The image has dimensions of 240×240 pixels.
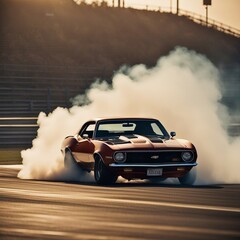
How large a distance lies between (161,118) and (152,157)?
288 inches

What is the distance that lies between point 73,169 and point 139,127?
67.6 inches

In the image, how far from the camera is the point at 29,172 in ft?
79.6

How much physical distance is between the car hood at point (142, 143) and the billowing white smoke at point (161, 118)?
1.07 meters

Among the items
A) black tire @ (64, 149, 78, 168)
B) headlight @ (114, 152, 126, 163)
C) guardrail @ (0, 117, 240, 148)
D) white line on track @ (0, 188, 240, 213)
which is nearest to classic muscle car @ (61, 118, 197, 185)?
headlight @ (114, 152, 126, 163)

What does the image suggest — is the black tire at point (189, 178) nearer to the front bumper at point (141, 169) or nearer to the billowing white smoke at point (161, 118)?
the front bumper at point (141, 169)

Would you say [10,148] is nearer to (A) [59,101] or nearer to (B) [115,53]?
(A) [59,101]

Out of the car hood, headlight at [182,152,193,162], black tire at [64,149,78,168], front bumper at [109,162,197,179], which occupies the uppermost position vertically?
the car hood

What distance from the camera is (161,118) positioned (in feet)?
92.6

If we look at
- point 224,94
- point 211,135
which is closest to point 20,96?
point 224,94

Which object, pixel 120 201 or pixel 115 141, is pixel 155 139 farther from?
pixel 120 201

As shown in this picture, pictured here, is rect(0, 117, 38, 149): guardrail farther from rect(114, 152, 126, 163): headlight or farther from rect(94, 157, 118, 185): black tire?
rect(114, 152, 126, 163): headlight

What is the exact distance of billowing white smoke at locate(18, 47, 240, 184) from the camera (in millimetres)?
A: 23875

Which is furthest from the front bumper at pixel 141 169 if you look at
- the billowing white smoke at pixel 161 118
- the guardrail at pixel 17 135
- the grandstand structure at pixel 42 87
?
the grandstand structure at pixel 42 87

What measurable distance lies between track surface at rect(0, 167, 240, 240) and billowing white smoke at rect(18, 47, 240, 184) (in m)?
2.86
